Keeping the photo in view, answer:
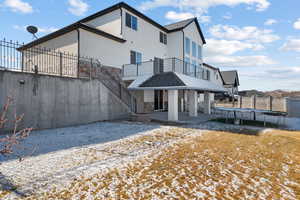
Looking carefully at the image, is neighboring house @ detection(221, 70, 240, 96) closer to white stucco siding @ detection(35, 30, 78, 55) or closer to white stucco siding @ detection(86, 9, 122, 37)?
white stucco siding @ detection(86, 9, 122, 37)

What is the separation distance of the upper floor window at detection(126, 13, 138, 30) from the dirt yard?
12671 mm

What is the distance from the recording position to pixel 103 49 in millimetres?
13305

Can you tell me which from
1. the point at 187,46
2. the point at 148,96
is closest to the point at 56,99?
the point at 148,96

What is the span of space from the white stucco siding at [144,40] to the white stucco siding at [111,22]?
454 mm

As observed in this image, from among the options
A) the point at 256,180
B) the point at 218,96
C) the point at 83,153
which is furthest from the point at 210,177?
the point at 218,96

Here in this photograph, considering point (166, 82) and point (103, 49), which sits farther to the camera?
point (103, 49)

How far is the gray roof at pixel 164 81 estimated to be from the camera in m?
11.0

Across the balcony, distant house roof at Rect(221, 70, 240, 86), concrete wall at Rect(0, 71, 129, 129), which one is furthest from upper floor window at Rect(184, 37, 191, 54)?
distant house roof at Rect(221, 70, 240, 86)

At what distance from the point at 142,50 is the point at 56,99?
10.3 meters

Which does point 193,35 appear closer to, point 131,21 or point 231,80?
point 131,21

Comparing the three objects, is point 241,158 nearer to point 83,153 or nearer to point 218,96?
point 83,153

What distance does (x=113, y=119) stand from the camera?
11.9 metres

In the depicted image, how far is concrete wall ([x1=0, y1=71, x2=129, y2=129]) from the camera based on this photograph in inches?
301

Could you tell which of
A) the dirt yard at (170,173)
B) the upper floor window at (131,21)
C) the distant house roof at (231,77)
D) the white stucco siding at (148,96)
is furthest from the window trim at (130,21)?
the distant house roof at (231,77)
